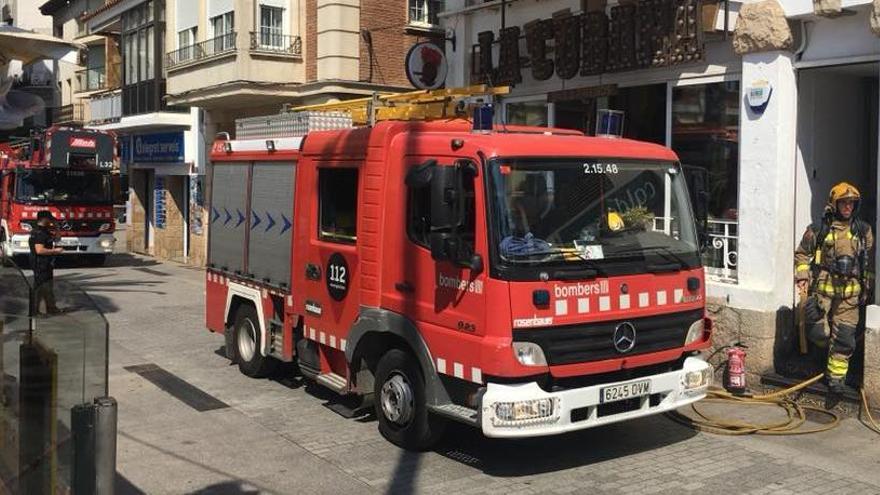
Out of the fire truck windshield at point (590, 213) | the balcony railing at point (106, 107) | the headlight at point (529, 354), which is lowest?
the headlight at point (529, 354)

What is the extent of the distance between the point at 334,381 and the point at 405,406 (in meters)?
1.24

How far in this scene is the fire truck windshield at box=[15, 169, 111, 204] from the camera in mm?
21953

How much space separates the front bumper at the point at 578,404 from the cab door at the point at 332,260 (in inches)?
76.1

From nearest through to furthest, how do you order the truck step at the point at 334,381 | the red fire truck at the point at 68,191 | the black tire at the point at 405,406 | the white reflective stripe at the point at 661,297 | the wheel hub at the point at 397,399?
the white reflective stripe at the point at 661,297 < the black tire at the point at 405,406 < the wheel hub at the point at 397,399 < the truck step at the point at 334,381 < the red fire truck at the point at 68,191

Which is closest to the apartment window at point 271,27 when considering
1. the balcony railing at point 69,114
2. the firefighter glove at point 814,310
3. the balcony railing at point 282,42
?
the balcony railing at point 282,42

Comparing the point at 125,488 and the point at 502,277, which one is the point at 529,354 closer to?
the point at 502,277

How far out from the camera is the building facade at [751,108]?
8.80 meters

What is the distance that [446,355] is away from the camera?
623 cm

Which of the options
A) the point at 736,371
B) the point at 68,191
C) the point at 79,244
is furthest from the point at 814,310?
the point at 68,191

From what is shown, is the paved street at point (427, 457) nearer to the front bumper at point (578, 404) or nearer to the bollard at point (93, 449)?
the front bumper at point (578, 404)

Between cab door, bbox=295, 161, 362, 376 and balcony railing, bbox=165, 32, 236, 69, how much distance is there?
469 inches

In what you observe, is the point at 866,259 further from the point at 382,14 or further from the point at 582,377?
the point at 382,14

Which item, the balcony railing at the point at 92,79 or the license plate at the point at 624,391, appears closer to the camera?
the license plate at the point at 624,391

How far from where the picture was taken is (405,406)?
21.9 ft
